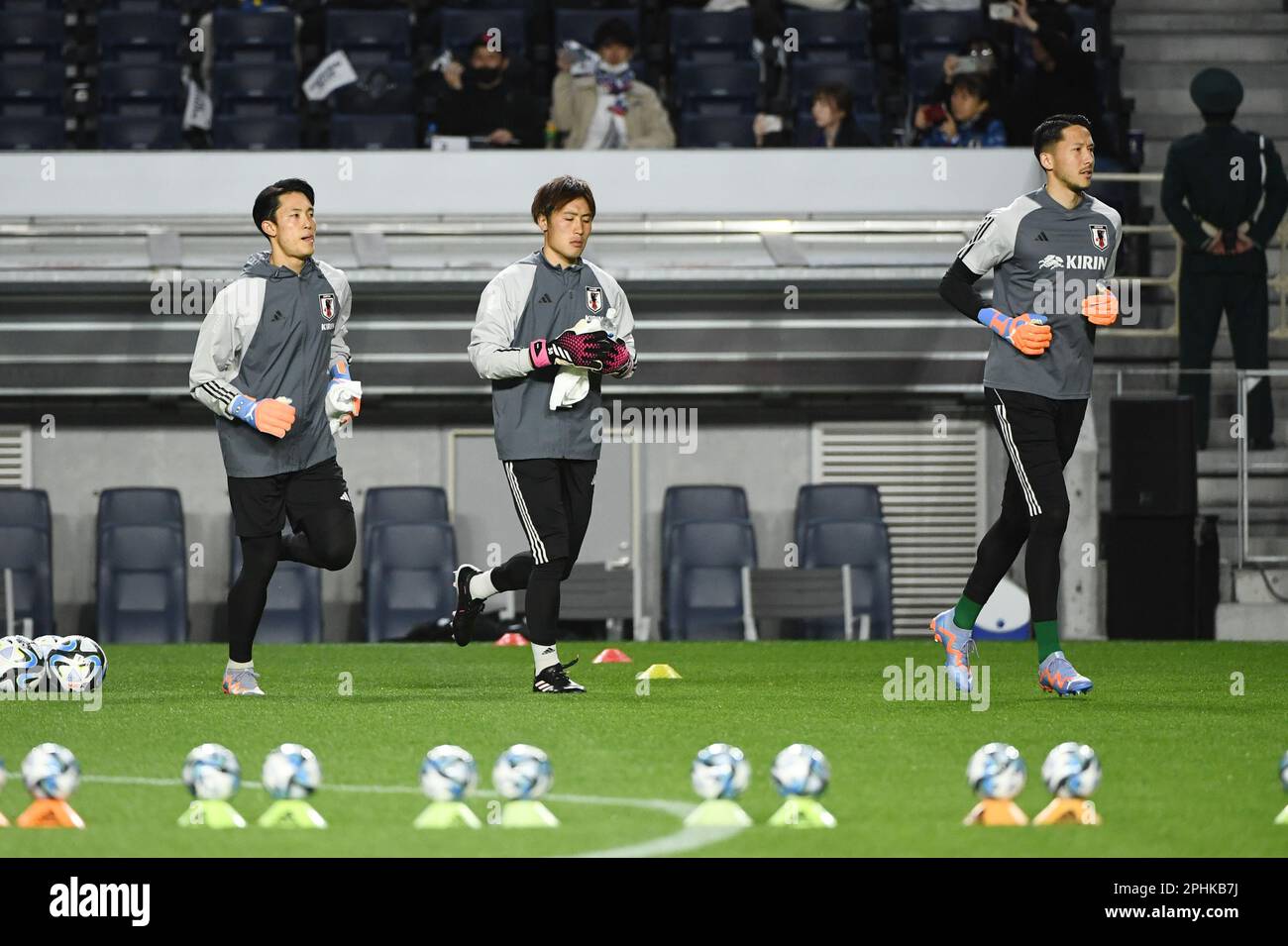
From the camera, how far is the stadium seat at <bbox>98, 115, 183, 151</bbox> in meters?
16.2

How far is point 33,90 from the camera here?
16.9 metres

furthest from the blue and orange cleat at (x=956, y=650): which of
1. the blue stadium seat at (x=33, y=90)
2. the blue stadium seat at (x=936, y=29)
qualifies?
the blue stadium seat at (x=33, y=90)

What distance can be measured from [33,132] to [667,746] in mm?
12244

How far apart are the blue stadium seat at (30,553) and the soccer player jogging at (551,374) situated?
7.69 meters

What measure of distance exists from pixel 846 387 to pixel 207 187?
495 centimetres

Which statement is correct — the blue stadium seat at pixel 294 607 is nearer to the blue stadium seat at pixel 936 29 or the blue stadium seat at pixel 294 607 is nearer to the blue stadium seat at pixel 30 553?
the blue stadium seat at pixel 30 553

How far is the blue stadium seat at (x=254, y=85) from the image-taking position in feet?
54.5

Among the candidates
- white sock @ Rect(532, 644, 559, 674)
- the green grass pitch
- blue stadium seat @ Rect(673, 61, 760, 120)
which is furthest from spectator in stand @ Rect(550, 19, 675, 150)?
white sock @ Rect(532, 644, 559, 674)

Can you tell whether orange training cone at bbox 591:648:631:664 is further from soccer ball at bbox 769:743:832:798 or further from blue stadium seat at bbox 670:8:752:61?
blue stadium seat at bbox 670:8:752:61

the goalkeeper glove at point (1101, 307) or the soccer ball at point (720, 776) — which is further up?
the goalkeeper glove at point (1101, 307)

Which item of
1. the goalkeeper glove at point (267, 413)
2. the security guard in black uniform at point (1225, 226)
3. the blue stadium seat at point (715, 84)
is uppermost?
the blue stadium seat at point (715, 84)

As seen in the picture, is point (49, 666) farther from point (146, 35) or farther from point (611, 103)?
point (146, 35)

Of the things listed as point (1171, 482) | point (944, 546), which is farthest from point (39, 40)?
point (1171, 482)

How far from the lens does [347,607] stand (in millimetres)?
15789
